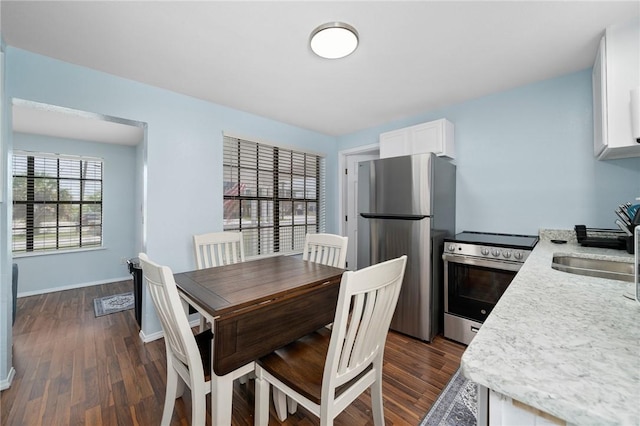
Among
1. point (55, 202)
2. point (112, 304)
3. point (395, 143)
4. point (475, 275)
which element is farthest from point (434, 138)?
point (55, 202)

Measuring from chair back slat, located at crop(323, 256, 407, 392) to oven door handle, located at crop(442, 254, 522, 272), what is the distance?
137 cm

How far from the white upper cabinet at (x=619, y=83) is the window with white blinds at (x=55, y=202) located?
6.33m

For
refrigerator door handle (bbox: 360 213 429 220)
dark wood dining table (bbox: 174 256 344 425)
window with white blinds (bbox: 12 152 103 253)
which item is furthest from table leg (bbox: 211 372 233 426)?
window with white blinds (bbox: 12 152 103 253)

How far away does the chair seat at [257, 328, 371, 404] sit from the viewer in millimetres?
1139

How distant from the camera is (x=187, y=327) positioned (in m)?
1.17

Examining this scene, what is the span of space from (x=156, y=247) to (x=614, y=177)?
411 cm

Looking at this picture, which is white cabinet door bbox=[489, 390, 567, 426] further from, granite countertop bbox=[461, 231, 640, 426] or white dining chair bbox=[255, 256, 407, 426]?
white dining chair bbox=[255, 256, 407, 426]

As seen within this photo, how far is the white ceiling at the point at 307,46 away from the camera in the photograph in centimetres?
148

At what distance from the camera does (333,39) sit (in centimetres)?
164

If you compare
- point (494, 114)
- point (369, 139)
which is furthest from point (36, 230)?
point (494, 114)

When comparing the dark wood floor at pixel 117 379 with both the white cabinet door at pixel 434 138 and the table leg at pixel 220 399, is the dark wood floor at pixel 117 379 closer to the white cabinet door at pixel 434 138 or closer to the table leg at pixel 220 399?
the table leg at pixel 220 399

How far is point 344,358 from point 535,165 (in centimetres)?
260

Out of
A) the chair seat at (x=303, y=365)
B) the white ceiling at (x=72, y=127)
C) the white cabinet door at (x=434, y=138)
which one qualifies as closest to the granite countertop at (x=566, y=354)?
the chair seat at (x=303, y=365)

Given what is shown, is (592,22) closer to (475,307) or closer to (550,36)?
(550,36)
